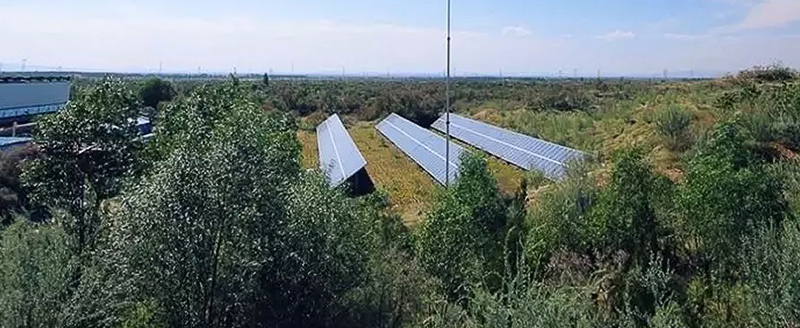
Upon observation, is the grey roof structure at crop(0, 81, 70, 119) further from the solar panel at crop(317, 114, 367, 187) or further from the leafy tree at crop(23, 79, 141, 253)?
the leafy tree at crop(23, 79, 141, 253)

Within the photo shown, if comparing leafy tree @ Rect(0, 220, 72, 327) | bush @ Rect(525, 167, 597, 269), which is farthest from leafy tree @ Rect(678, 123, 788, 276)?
leafy tree @ Rect(0, 220, 72, 327)

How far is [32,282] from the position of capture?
11164mm

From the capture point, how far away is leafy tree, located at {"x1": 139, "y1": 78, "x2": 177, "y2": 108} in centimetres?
5678

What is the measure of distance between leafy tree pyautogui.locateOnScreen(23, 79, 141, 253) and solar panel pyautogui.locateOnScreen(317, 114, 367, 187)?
4709 millimetres

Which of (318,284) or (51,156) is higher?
(51,156)

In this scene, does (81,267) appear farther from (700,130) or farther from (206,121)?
(700,130)

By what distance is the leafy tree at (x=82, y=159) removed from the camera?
1570 centimetres

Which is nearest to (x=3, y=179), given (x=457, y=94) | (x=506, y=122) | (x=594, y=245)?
(x=594, y=245)

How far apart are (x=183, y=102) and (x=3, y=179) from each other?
1025 centimetres

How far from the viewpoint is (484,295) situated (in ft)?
33.8

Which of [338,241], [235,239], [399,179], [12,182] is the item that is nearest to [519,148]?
[399,179]

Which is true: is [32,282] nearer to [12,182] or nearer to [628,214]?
[628,214]

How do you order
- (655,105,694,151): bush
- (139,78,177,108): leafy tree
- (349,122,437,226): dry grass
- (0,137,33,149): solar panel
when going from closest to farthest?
(349,122,437,226): dry grass
(655,105,694,151): bush
(0,137,33,149): solar panel
(139,78,177,108): leafy tree

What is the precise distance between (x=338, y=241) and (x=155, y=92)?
48.6 meters
